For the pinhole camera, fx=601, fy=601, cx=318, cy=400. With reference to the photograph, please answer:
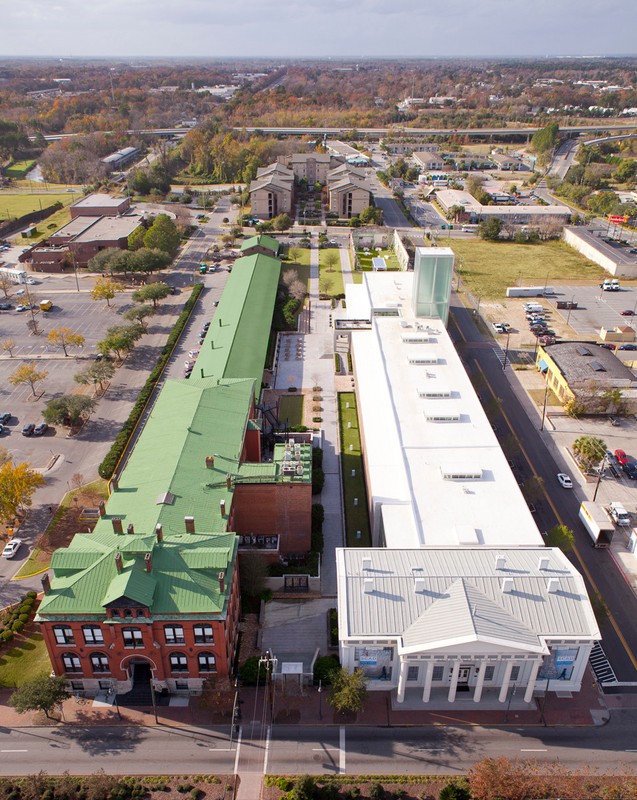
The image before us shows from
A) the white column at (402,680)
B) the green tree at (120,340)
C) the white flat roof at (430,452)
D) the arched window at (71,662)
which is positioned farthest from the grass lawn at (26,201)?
the white column at (402,680)

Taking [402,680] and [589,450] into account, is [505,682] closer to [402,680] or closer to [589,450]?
[402,680]

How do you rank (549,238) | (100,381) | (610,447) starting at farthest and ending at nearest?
1. (549,238)
2. (100,381)
3. (610,447)

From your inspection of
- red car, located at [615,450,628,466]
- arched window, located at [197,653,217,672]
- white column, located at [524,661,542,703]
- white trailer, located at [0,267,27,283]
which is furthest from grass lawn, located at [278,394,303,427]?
white trailer, located at [0,267,27,283]

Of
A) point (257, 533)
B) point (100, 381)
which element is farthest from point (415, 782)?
point (100, 381)

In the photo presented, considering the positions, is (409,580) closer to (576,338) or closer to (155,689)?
(155,689)

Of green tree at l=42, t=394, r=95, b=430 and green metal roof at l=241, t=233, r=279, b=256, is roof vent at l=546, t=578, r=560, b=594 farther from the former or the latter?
green metal roof at l=241, t=233, r=279, b=256

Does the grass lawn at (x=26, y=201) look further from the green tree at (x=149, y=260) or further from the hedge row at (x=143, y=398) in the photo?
the hedge row at (x=143, y=398)
